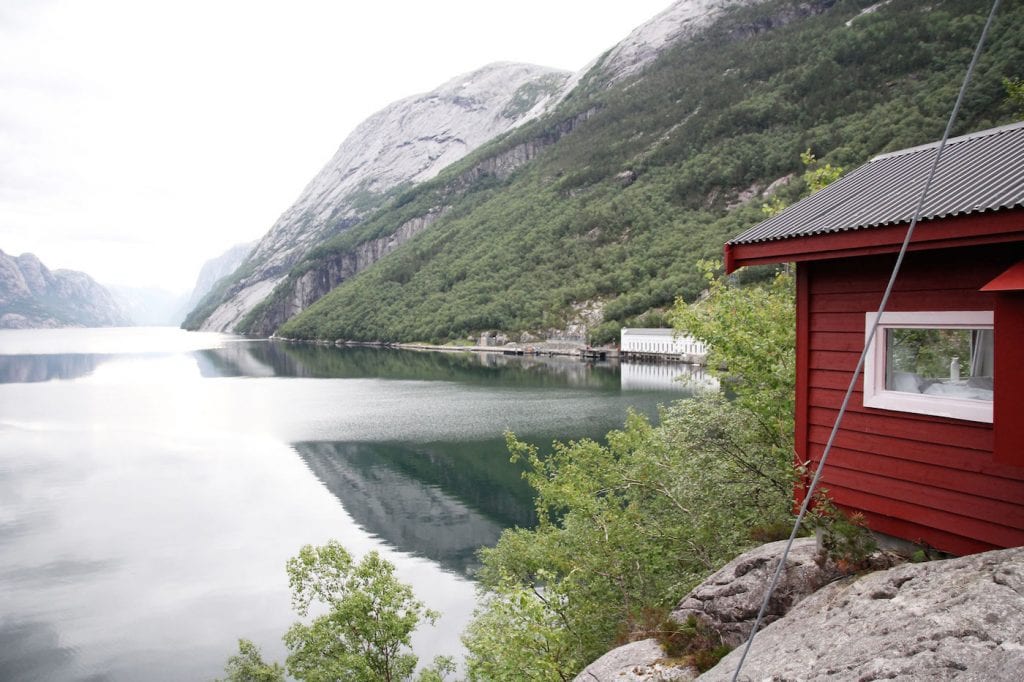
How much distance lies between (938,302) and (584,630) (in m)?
9.67

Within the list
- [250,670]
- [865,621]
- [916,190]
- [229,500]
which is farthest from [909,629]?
[229,500]

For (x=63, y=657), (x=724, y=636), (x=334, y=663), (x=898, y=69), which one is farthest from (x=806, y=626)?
(x=898, y=69)

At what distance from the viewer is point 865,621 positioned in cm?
615

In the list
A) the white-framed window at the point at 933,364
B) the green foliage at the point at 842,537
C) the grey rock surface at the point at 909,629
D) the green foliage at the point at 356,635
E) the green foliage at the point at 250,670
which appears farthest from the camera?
the green foliage at the point at 250,670

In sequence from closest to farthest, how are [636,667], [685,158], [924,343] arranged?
[924,343] < [636,667] < [685,158]

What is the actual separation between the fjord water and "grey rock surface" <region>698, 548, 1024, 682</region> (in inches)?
653

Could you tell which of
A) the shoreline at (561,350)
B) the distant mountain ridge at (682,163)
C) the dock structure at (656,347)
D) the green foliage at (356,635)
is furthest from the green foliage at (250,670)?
the distant mountain ridge at (682,163)

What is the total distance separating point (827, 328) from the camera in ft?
27.6

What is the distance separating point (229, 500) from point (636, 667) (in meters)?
33.4

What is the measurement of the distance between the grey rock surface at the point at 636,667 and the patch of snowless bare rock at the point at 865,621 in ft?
0.08

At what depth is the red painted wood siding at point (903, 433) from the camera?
21.6 ft

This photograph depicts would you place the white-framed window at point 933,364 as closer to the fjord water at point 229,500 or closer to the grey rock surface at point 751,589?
the grey rock surface at point 751,589

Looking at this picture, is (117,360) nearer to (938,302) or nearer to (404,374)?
(404,374)

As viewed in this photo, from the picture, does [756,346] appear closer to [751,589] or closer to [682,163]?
[751,589]
